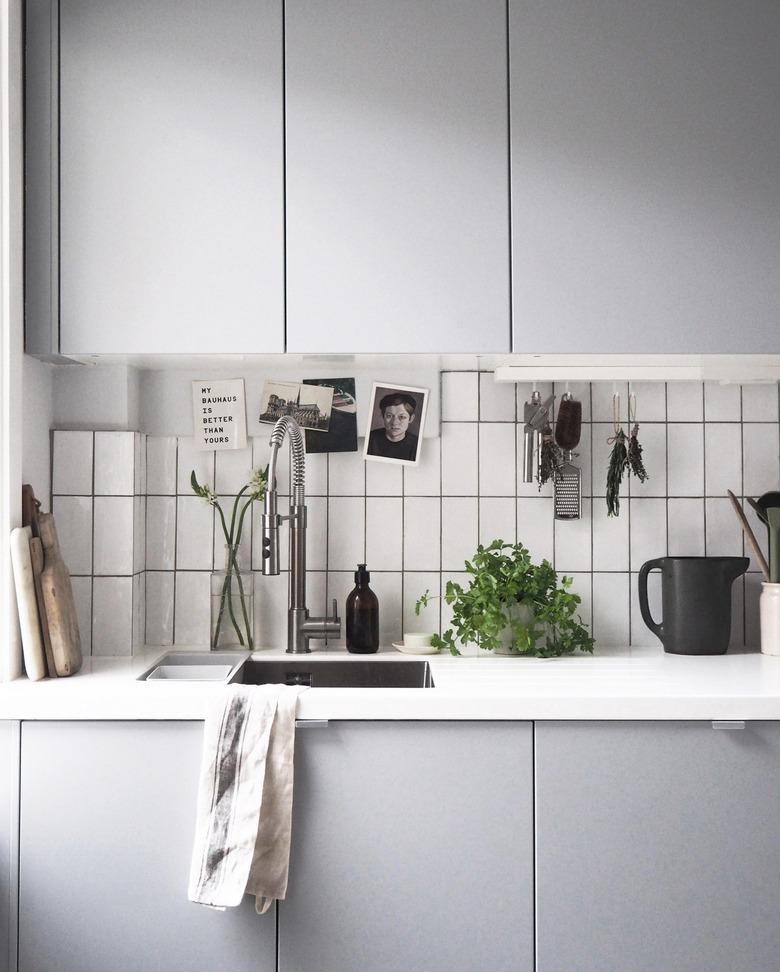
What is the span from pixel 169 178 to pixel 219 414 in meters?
0.58

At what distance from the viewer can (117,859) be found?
1.61m

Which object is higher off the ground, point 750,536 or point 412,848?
point 750,536

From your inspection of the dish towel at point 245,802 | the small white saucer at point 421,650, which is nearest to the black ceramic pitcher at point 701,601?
the small white saucer at point 421,650

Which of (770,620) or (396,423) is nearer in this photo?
(770,620)

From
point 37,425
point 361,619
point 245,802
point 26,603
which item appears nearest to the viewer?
point 245,802

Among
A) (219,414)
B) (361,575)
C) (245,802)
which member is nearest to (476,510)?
(361,575)

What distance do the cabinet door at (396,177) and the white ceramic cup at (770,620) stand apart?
0.89 metres

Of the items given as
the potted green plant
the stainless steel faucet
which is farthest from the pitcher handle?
the stainless steel faucet

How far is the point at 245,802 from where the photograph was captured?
156cm

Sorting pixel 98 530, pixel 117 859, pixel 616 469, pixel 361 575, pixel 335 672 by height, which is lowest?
pixel 117 859

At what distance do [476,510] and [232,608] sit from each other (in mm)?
648

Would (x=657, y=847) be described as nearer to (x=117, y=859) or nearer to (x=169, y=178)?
(x=117, y=859)

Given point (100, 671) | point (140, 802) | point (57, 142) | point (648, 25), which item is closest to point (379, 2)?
point (648, 25)

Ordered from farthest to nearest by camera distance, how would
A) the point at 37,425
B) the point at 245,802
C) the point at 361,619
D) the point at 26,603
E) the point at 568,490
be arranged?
1. the point at 568,490
2. the point at 361,619
3. the point at 37,425
4. the point at 26,603
5. the point at 245,802
